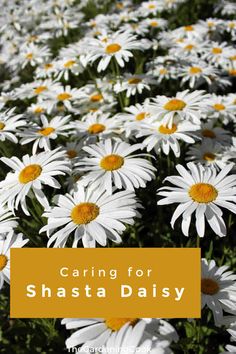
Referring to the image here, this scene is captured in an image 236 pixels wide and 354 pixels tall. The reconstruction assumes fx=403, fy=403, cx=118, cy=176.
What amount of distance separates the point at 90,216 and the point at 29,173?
0.67 m

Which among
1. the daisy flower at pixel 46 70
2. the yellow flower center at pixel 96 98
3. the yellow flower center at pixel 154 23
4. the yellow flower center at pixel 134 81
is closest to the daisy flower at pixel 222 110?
the yellow flower center at pixel 134 81

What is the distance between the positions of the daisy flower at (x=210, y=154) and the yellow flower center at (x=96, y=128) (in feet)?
3.10

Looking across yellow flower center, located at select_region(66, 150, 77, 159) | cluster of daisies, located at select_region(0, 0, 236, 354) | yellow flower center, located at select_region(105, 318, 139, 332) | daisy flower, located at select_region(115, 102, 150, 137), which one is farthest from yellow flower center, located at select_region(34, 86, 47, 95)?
yellow flower center, located at select_region(105, 318, 139, 332)

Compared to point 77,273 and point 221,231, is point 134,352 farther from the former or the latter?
point 221,231

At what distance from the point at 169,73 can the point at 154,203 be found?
2.16 metres

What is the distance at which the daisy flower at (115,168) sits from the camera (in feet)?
9.73

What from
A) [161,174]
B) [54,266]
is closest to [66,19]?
[161,174]

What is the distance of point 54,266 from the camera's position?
246cm

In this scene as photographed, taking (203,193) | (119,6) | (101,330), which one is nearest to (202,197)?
(203,193)

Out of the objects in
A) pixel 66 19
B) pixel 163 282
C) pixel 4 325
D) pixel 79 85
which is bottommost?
pixel 4 325

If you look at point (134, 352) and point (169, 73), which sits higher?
point (169, 73)

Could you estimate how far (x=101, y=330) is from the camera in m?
2.06

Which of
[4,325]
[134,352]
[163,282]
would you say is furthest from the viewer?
[4,325]

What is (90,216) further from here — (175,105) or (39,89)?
(39,89)
